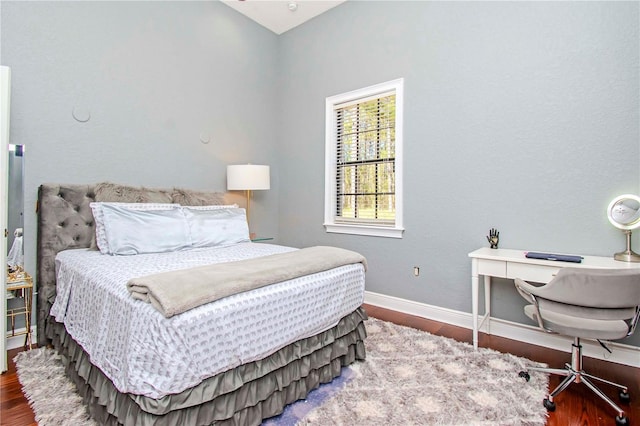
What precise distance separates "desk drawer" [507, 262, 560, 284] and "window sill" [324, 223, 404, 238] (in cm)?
115

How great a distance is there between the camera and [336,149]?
3.87 m

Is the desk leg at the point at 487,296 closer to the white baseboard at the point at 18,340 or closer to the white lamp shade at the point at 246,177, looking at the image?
the white lamp shade at the point at 246,177

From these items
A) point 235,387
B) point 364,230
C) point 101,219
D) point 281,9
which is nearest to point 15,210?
point 101,219

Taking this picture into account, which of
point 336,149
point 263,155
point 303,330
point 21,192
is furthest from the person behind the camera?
point 263,155

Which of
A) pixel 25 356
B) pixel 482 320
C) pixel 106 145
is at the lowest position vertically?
pixel 25 356

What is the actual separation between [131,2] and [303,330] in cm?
335

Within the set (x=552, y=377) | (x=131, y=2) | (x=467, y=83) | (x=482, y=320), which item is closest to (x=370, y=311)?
(x=482, y=320)

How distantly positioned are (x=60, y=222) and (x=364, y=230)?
2765 millimetres

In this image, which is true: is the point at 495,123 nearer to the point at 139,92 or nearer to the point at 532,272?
the point at 532,272

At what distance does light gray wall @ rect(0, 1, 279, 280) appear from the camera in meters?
2.46

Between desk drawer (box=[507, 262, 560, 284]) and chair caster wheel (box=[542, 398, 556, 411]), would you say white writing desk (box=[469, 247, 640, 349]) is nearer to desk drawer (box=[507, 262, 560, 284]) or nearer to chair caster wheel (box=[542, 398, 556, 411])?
desk drawer (box=[507, 262, 560, 284])

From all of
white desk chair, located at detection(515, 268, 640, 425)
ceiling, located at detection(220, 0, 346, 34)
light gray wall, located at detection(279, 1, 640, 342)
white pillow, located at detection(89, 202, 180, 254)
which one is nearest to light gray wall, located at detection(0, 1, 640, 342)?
light gray wall, located at detection(279, 1, 640, 342)

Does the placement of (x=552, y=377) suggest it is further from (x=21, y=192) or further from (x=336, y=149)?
(x=21, y=192)

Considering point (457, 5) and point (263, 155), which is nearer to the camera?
point (457, 5)
